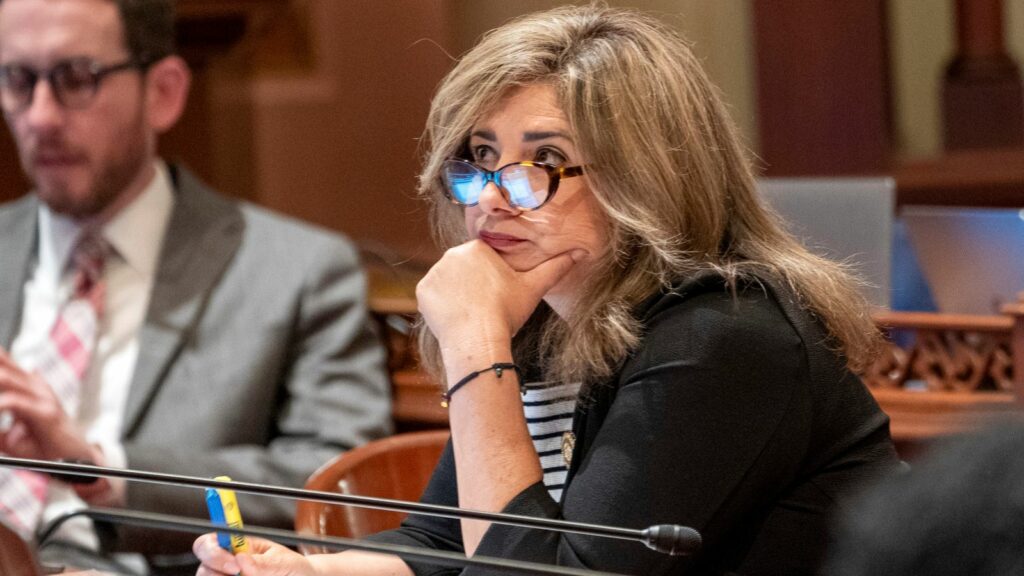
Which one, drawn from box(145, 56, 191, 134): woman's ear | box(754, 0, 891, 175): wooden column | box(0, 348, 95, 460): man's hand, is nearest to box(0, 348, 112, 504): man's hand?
box(0, 348, 95, 460): man's hand

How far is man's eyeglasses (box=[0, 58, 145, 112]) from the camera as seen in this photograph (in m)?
2.67

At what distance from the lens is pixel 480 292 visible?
5.23ft

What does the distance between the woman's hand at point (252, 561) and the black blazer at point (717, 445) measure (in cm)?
21

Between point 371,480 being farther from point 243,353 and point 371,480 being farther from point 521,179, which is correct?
point 243,353

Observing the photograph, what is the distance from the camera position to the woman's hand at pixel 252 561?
144 cm

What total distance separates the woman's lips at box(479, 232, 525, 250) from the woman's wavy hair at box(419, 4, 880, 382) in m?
0.10

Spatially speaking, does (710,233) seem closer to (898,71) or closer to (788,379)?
(788,379)

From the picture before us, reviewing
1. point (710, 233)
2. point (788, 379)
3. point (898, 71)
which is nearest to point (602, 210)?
point (710, 233)

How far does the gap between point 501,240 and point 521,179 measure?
0.09 meters

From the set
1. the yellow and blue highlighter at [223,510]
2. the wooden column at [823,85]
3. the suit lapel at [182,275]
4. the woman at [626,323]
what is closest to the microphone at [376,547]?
the yellow and blue highlighter at [223,510]

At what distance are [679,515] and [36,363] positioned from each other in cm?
162

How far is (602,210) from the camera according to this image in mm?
1605

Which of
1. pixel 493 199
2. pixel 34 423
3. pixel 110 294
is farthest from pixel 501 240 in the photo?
pixel 110 294

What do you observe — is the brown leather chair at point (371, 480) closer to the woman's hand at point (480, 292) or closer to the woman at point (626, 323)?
the woman at point (626, 323)
